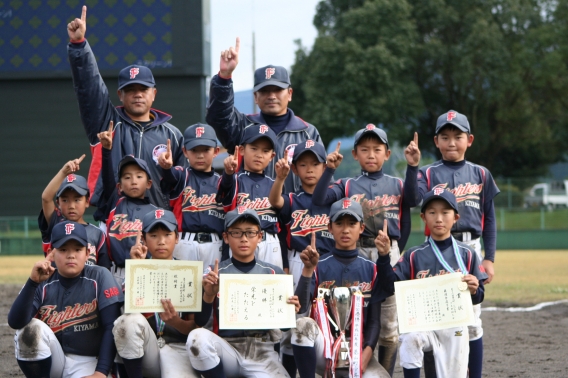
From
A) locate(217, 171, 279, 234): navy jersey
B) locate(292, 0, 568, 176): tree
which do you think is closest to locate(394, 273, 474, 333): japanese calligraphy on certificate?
locate(217, 171, 279, 234): navy jersey

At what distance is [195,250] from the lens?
15.2 ft

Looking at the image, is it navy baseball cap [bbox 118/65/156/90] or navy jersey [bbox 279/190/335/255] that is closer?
navy jersey [bbox 279/190/335/255]

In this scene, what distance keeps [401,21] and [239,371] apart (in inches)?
1092

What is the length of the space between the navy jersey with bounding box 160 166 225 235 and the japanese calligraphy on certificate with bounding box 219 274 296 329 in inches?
28.6

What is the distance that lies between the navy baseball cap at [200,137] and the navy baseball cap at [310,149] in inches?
20.7

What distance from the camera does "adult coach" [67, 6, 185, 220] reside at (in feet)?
15.7

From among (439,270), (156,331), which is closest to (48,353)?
(156,331)

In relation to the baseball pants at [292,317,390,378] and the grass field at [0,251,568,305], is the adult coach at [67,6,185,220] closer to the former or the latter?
the baseball pants at [292,317,390,378]

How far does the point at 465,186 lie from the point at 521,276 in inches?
334

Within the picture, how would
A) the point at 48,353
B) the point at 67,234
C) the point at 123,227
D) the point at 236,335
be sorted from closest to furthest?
the point at 48,353, the point at 67,234, the point at 236,335, the point at 123,227

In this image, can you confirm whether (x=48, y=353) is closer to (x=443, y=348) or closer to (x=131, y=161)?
(x=131, y=161)

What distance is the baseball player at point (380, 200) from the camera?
4.53m

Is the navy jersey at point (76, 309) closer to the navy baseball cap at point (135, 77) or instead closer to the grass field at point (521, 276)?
the navy baseball cap at point (135, 77)

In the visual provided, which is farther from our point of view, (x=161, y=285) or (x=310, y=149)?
(x=310, y=149)
